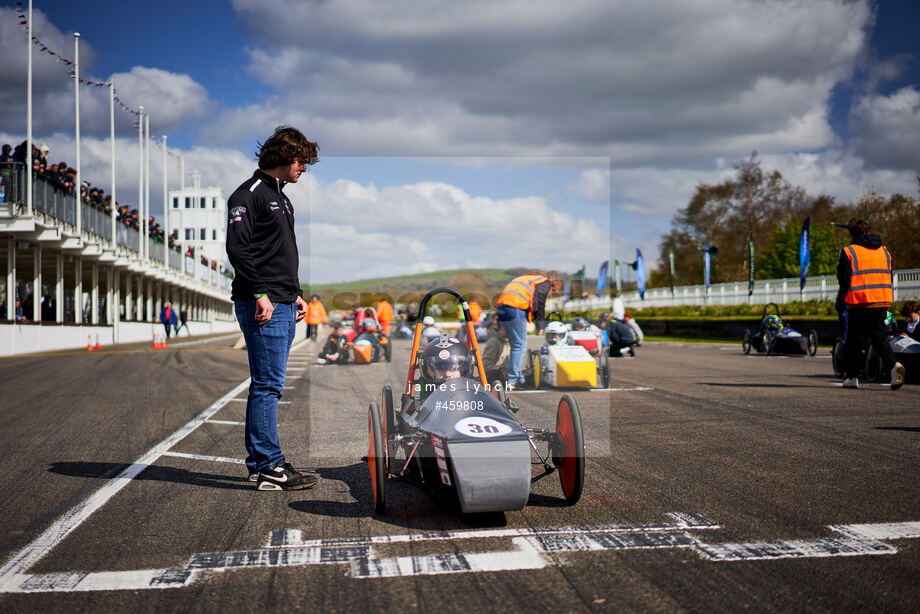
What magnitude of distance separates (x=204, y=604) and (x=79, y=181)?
29.7 meters

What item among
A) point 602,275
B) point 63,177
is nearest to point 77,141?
point 63,177

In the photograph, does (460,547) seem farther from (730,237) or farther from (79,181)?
(730,237)

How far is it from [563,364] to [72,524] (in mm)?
7559

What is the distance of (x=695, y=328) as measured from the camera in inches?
1289

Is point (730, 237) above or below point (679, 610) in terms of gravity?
above

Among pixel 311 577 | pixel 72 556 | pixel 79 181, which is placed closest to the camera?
pixel 311 577

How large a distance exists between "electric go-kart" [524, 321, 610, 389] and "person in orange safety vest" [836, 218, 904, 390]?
124 inches

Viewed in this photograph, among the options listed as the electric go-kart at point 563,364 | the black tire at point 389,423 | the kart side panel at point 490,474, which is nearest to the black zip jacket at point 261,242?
the black tire at point 389,423

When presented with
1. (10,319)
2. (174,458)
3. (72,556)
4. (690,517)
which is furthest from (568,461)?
(10,319)

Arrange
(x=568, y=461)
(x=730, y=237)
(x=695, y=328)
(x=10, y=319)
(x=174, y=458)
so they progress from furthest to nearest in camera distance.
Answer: (x=730, y=237) < (x=695, y=328) < (x=10, y=319) < (x=174, y=458) < (x=568, y=461)

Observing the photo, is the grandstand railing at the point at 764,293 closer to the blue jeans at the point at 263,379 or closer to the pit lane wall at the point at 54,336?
the blue jeans at the point at 263,379

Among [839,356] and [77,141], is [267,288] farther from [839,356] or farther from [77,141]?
[77,141]

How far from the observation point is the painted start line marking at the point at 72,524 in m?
3.36

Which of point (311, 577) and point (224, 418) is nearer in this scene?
point (311, 577)
